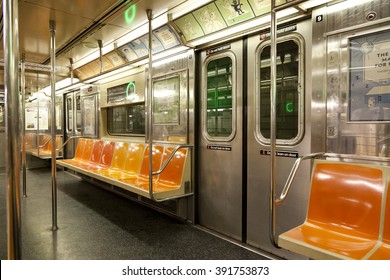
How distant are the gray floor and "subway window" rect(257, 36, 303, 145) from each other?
1.29m

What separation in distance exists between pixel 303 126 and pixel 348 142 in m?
0.43

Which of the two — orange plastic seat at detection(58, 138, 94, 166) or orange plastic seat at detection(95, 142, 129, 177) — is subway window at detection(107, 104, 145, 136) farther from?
orange plastic seat at detection(58, 138, 94, 166)

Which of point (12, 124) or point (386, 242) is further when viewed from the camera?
point (386, 242)

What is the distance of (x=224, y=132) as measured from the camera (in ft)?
11.3

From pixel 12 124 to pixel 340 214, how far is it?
84.8 inches

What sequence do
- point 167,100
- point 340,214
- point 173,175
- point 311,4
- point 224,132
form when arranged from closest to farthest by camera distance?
1. point 340,214
2. point 311,4
3. point 224,132
4. point 173,175
5. point 167,100

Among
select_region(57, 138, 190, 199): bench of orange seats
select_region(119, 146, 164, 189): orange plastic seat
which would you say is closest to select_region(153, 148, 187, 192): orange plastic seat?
select_region(57, 138, 190, 199): bench of orange seats

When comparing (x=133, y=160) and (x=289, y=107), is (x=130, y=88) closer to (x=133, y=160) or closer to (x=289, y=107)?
(x=133, y=160)

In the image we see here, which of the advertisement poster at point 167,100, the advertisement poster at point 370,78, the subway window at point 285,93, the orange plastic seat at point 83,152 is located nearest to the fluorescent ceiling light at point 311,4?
the subway window at point 285,93

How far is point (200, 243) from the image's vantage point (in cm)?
319

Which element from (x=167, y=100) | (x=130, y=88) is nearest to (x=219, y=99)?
(x=167, y=100)

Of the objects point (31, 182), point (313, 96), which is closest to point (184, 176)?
point (313, 96)

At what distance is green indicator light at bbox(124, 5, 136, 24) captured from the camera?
3.12m

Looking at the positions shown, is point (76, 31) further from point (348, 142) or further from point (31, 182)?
point (31, 182)
